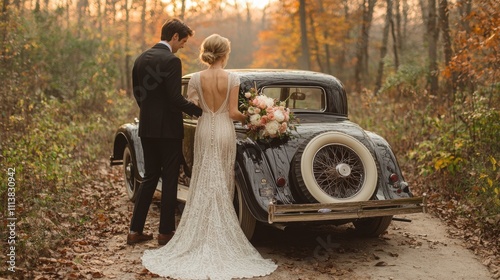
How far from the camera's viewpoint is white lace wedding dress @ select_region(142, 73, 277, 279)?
16.7ft

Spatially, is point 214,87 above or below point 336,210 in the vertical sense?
above

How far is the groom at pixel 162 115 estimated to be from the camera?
5.64 m

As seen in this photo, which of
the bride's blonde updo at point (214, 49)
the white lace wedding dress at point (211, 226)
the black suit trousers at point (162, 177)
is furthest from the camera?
the black suit trousers at point (162, 177)

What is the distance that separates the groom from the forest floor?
39cm

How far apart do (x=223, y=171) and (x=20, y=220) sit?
8.06 ft

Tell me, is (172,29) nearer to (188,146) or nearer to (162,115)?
(162,115)

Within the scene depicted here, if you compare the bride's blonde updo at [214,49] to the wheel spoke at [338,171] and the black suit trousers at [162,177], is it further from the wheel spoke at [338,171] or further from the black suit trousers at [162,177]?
the wheel spoke at [338,171]

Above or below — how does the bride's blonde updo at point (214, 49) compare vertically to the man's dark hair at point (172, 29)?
below

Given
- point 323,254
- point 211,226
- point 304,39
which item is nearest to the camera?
point 211,226

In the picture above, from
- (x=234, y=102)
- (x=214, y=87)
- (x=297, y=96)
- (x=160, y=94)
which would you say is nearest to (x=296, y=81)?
(x=297, y=96)

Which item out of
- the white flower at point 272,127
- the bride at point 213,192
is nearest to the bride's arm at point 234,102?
the bride at point 213,192

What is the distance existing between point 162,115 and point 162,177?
72 centimetres

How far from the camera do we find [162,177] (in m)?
6.00

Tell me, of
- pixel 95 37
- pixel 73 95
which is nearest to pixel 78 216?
pixel 73 95
